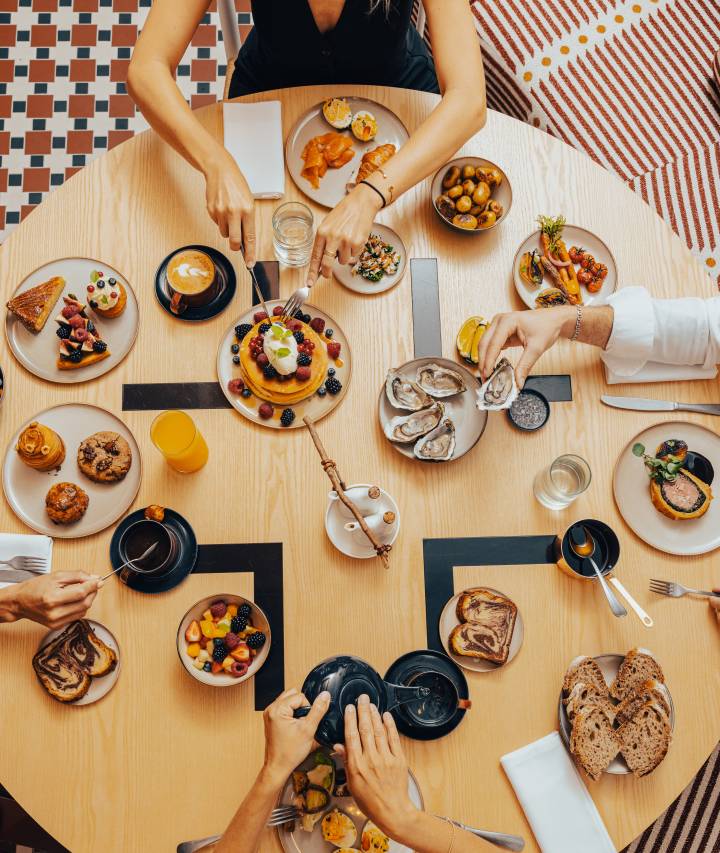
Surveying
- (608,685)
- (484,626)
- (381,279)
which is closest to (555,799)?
(608,685)

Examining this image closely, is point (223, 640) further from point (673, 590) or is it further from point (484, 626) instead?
point (673, 590)

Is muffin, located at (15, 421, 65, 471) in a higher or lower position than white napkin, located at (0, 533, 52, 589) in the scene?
higher

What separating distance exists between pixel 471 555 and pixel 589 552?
282 millimetres

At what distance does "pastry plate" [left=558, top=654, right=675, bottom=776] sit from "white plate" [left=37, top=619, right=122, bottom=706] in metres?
1.04

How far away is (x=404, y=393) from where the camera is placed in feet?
5.34

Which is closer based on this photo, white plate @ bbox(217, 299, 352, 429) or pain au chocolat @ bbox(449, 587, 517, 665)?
pain au chocolat @ bbox(449, 587, 517, 665)

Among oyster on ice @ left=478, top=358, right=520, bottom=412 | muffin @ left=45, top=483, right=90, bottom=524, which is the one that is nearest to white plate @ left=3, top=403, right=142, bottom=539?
muffin @ left=45, top=483, right=90, bottom=524

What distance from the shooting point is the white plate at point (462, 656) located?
152 centimetres

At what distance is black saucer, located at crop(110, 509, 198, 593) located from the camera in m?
1.52

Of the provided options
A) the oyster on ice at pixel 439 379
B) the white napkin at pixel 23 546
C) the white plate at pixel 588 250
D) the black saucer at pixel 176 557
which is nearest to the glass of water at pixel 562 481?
the oyster on ice at pixel 439 379

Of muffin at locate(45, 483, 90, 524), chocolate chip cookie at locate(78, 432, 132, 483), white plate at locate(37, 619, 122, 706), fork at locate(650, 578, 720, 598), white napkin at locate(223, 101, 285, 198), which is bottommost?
white plate at locate(37, 619, 122, 706)

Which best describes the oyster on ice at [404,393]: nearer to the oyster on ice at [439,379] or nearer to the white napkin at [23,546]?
the oyster on ice at [439,379]

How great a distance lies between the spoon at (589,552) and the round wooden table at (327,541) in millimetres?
46

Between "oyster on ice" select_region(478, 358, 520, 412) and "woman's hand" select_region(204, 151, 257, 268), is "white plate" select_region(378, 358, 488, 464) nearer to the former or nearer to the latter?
"oyster on ice" select_region(478, 358, 520, 412)
